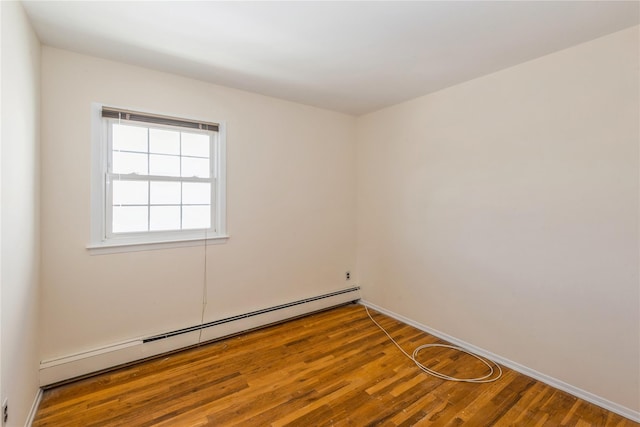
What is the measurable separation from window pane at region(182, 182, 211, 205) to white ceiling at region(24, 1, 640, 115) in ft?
3.18

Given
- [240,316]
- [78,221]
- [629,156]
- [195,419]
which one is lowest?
[195,419]

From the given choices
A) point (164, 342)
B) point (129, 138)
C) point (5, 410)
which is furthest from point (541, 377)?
point (129, 138)

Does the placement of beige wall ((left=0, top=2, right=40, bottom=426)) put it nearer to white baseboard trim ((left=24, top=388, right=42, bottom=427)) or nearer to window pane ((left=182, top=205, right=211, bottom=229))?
white baseboard trim ((left=24, top=388, right=42, bottom=427))

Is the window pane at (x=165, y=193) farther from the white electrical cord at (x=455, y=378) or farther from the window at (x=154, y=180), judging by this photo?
the white electrical cord at (x=455, y=378)

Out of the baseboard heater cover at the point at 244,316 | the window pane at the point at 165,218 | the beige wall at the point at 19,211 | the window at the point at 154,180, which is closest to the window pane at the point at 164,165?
the window at the point at 154,180

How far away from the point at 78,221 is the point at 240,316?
1595 millimetres

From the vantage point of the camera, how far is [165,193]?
A: 2.61 metres

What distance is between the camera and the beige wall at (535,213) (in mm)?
1901

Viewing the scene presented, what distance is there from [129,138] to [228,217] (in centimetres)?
106

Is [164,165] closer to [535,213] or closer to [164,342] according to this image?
[164,342]

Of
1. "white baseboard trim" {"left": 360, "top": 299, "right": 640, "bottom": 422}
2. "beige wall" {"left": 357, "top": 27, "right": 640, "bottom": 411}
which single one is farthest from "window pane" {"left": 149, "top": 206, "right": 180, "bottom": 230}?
"white baseboard trim" {"left": 360, "top": 299, "right": 640, "bottom": 422}

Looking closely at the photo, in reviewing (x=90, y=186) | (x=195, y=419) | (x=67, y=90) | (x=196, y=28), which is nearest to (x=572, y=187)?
(x=196, y=28)

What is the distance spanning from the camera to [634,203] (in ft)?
6.06

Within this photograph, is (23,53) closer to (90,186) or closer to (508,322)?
(90,186)
